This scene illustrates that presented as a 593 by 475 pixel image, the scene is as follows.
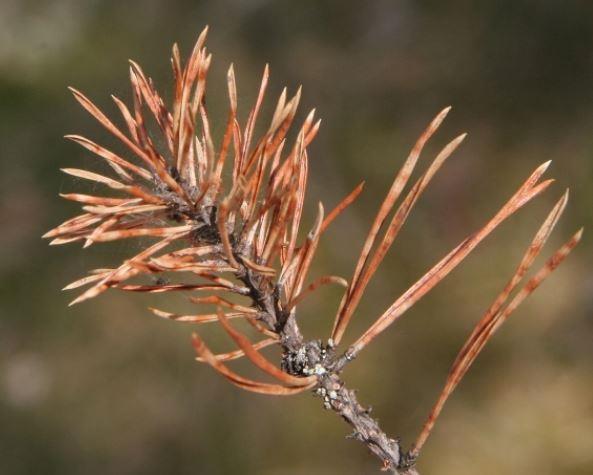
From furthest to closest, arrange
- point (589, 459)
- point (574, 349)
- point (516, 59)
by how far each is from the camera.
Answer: point (516, 59) < point (574, 349) < point (589, 459)

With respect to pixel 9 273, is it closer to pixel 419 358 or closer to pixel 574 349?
pixel 419 358

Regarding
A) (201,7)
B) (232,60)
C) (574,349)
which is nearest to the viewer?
(574,349)

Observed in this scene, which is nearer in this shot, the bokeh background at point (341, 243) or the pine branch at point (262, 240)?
the pine branch at point (262, 240)

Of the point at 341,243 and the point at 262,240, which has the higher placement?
the point at 262,240

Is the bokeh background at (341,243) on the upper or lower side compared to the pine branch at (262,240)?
lower

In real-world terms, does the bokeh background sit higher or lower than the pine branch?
lower

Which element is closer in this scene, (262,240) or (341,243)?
(262,240)

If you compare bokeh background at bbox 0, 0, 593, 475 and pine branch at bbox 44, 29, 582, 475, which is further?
bokeh background at bbox 0, 0, 593, 475

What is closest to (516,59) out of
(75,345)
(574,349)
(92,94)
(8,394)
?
(574,349)
